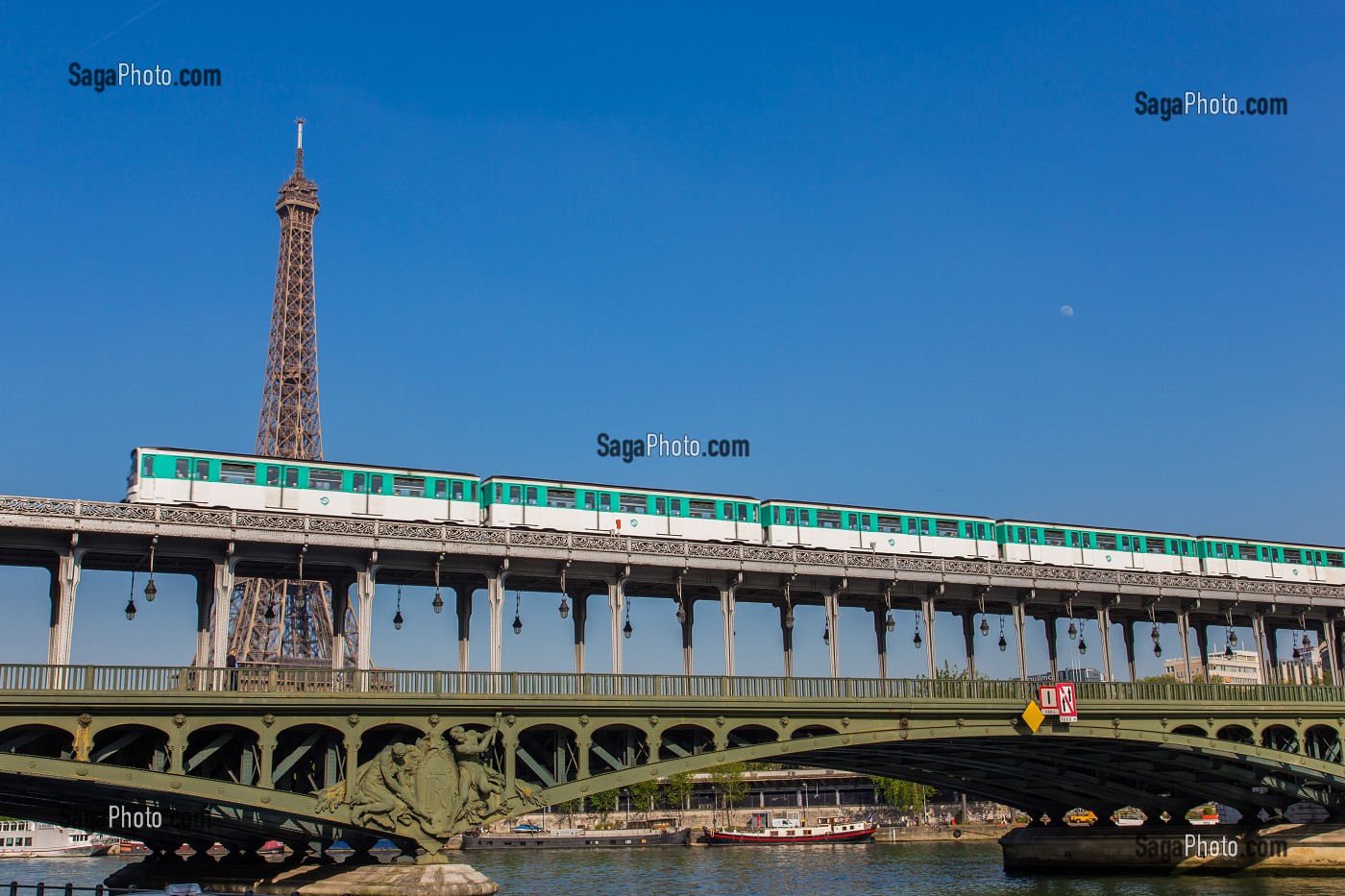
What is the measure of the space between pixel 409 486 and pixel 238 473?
8.61 m

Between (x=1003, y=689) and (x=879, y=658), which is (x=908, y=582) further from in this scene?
(x=1003, y=689)

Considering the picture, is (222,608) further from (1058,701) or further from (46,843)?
(46,843)

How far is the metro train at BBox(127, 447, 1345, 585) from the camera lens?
2591 inches

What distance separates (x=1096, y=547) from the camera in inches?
3652

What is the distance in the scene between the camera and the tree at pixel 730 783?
155 m

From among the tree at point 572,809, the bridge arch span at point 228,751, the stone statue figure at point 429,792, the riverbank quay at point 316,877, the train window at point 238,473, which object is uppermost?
the train window at point 238,473

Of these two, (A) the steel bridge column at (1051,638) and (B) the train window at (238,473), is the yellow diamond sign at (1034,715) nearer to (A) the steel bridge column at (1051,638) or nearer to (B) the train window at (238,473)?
(A) the steel bridge column at (1051,638)

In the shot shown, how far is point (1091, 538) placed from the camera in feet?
304

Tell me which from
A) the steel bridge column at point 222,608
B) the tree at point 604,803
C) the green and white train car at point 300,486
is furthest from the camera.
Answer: the tree at point 604,803

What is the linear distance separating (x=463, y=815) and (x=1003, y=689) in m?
28.2

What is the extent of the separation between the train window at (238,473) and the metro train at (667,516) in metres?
0.05

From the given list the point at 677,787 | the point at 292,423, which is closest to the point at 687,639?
the point at 292,423

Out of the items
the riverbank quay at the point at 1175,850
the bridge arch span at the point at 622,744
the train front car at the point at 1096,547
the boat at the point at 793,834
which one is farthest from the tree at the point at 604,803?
the bridge arch span at the point at 622,744

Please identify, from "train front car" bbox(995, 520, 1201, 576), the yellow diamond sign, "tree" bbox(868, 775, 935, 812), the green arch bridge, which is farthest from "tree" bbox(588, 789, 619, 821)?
the yellow diamond sign
